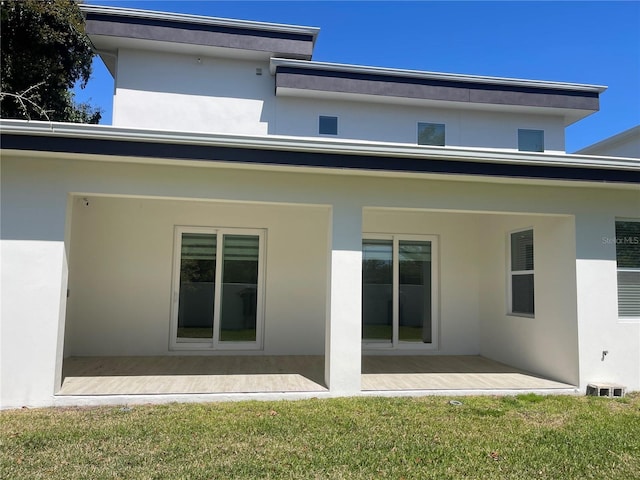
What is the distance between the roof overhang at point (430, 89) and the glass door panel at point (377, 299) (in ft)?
14.9

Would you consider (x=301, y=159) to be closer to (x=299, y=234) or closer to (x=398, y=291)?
(x=299, y=234)

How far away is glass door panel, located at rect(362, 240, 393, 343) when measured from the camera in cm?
948

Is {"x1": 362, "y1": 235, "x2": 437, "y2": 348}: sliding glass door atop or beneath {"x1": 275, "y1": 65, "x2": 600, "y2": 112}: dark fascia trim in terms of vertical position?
beneath

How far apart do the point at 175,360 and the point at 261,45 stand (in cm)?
802

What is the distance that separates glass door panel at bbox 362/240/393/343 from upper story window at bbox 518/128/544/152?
6.13m

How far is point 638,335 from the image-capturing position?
7277mm

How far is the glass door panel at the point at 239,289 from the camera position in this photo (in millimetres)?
9164

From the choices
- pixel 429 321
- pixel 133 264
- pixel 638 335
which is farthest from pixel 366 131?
pixel 638 335

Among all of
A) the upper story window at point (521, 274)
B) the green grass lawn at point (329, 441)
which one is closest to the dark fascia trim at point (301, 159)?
the upper story window at point (521, 274)

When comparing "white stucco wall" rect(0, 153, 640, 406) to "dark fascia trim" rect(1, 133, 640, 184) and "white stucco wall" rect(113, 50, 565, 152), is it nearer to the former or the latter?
"dark fascia trim" rect(1, 133, 640, 184)

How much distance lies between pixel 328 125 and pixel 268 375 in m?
7.12

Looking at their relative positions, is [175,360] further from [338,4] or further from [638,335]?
[338,4]

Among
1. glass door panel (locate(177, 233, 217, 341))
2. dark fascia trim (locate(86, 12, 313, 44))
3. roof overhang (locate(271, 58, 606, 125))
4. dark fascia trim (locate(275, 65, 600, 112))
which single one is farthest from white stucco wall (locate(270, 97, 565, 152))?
glass door panel (locate(177, 233, 217, 341))

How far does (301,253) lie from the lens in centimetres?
954
